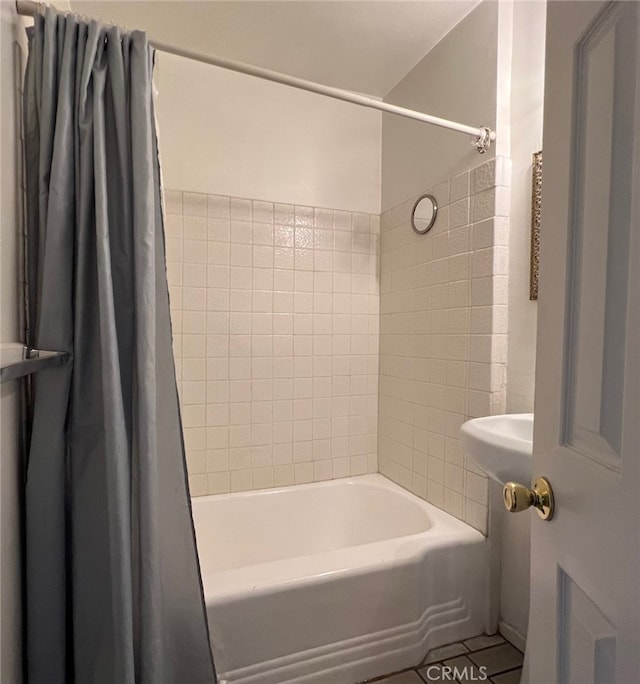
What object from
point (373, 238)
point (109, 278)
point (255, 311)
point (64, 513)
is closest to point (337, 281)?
point (373, 238)

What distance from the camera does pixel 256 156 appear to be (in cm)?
197

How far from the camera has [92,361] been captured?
0.94 meters

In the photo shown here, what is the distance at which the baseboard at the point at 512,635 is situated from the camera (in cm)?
148

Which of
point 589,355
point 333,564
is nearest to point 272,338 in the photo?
point 333,564

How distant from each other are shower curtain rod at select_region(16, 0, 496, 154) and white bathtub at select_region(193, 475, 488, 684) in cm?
149

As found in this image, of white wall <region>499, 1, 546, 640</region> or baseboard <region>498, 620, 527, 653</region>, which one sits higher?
white wall <region>499, 1, 546, 640</region>

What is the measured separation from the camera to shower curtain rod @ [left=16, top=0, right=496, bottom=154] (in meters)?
0.89

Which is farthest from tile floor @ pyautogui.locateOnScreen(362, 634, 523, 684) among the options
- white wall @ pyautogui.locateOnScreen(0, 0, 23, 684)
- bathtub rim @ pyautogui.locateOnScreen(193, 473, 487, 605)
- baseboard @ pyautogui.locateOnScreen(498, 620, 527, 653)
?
white wall @ pyautogui.locateOnScreen(0, 0, 23, 684)

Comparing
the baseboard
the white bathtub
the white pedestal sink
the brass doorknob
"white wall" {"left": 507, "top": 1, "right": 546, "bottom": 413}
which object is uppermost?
"white wall" {"left": 507, "top": 1, "right": 546, "bottom": 413}

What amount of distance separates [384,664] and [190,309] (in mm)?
1563

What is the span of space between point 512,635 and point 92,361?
172cm

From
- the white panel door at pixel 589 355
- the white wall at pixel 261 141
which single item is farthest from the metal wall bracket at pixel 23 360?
the white wall at pixel 261 141

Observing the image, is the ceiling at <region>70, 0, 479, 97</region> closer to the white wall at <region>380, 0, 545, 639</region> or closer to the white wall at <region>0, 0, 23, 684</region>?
the white wall at <region>380, 0, 545, 639</region>

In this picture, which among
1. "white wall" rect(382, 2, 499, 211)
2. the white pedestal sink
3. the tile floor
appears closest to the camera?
the white pedestal sink
